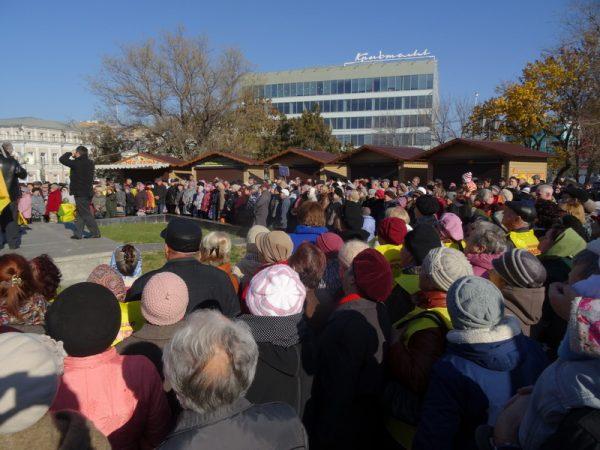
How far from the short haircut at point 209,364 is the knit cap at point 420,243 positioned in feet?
8.32

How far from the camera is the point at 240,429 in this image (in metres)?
1.79

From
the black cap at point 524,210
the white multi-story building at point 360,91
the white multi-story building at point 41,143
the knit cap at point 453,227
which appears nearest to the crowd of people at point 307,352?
the black cap at point 524,210

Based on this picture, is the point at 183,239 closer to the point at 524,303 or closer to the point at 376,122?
the point at 524,303

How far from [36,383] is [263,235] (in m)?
3.09

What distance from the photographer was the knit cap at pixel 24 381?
5.01ft

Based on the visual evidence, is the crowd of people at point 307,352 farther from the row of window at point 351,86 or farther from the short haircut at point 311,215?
the row of window at point 351,86

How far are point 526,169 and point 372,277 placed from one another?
21.1m

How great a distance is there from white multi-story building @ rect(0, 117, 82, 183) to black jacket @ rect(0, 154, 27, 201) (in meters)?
106

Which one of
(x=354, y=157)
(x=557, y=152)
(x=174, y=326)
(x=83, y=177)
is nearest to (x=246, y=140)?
(x=354, y=157)

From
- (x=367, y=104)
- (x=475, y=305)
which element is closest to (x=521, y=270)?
(x=475, y=305)

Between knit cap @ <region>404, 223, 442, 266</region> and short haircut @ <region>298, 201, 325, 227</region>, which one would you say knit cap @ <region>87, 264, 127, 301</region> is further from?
short haircut @ <region>298, 201, 325, 227</region>

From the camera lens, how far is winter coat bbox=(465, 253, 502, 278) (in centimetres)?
408

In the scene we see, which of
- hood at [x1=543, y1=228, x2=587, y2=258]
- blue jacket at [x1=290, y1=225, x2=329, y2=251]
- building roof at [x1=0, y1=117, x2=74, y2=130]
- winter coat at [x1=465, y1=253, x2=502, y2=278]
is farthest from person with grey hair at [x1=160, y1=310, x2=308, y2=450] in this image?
building roof at [x1=0, y1=117, x2=74, y2=130]

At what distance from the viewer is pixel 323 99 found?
9506 centimetres
